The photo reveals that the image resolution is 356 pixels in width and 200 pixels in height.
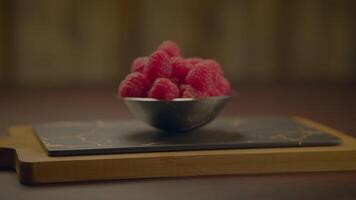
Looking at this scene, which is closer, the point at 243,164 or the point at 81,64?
the point at 243,164

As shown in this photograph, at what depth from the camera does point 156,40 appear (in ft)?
9.50

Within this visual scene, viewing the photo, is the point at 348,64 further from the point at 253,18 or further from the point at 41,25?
the point at 41,25

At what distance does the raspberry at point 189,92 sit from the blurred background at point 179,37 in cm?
147

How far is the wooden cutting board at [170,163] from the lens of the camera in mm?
1054

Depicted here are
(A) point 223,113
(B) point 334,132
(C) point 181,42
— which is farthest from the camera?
(C) point 181,42

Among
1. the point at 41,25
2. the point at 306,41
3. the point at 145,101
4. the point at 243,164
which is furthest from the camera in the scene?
the point at 306,41

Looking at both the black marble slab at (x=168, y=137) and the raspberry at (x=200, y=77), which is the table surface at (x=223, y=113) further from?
the raspberry at (x=200, y=77)

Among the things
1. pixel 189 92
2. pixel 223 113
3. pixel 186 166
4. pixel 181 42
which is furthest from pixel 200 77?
pixel 181 42

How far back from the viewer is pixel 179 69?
4.07 ft

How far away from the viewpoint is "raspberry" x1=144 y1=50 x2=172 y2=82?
1.22 metres

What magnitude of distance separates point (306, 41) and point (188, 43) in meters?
0.44

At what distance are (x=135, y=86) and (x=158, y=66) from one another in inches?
1.8

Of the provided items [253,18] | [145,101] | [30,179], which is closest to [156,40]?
[253,18]

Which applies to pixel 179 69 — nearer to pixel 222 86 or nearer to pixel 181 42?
pixel 222 86
